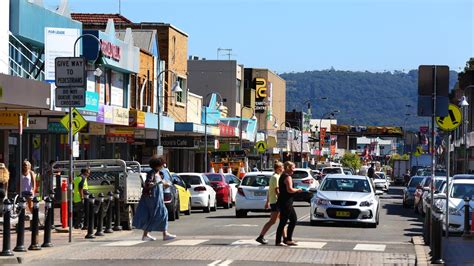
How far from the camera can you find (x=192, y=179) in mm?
37719

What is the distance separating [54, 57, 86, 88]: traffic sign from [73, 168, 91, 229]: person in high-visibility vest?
4947 millimetres

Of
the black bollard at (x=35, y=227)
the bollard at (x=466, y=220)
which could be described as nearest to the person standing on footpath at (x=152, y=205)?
the black bollard at (x=35, y=227)

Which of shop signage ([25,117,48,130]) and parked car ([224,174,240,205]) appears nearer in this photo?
shop signage ([25,117,48,130])

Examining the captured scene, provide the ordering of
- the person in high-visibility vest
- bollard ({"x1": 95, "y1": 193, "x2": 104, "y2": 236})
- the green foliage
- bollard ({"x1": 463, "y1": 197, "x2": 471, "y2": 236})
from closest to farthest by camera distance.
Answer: bollard ({"x1": 95, "y1": 193, "x2": 104, "y2": 236}), bollard ({"x1": 463, "y1": 197, "x2": 471, "y2": 236}), the person in high-visibility vest, the green foliage

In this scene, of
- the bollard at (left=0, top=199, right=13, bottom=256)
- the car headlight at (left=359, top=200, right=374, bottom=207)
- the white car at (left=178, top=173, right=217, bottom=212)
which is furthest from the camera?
the white car at (left=178, top=173, right=217, bottom=212)

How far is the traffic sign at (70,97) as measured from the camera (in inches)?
839

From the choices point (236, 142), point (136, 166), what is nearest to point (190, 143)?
point (236, 142)

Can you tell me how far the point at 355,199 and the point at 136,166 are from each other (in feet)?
20.1

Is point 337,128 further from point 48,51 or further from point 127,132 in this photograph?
point 48,51

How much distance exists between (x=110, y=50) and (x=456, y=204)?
997 inches

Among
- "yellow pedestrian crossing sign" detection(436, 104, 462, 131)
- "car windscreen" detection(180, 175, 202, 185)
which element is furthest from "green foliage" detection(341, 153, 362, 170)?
"yellow pedestrian crossing sign" detection(436, 104, 462, 131)

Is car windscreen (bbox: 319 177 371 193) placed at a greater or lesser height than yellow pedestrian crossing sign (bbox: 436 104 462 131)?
lesser

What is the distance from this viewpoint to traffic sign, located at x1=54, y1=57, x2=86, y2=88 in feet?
69.9

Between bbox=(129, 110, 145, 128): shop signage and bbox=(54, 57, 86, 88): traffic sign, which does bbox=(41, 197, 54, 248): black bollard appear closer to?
bbox=(54, 57, 86, 88): traffic sign
